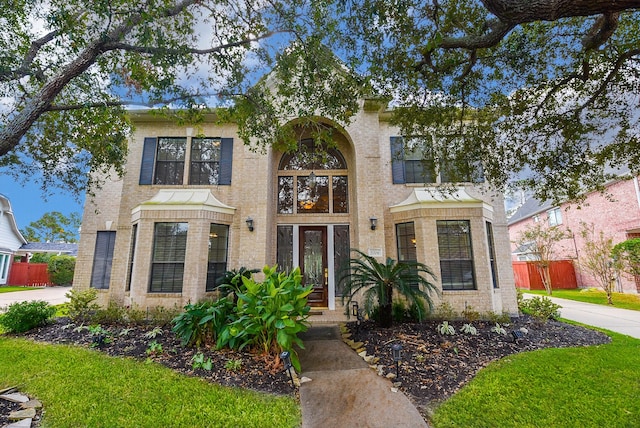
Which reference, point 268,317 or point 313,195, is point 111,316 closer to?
point 268,317

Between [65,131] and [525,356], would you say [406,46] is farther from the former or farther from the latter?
[65,131]

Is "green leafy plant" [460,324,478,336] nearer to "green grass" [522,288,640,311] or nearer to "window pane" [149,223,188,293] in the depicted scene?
"window pane" [149,223,188,293]

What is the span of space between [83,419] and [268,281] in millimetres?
2975

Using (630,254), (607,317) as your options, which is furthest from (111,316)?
(630,254)

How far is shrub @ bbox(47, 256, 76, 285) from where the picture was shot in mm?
22203

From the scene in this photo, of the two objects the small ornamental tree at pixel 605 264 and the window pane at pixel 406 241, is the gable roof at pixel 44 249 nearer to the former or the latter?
the window pane at pixel 406 241

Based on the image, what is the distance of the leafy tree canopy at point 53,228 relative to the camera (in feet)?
121

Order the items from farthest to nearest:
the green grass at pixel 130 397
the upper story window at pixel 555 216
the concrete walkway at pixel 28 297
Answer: the upper story window at pixel 555 216, the concrete walkway at pixel 28 297, the green grass at pixel 130 397

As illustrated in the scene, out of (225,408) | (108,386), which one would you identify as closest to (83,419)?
(108,386)

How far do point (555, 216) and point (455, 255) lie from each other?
17.7 meters

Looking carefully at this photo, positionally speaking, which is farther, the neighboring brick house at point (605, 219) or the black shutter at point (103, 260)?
the neighboring brick house at point (605, 219)

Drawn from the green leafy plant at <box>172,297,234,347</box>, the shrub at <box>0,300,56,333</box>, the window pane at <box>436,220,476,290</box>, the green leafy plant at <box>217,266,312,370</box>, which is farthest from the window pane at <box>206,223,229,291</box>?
the window pane at <box>436,220,476,290</box>

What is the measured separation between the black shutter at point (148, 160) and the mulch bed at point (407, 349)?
4.55 meters

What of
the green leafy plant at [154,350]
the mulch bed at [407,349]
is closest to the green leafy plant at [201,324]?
the mulch bed at [407,349]
